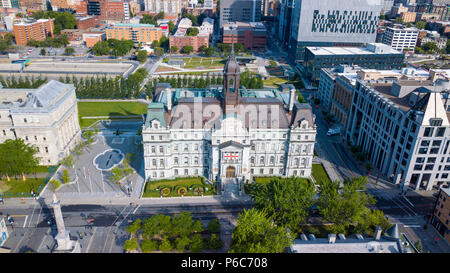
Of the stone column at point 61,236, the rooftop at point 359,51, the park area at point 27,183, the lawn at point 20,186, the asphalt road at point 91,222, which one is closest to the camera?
the stone column at point 61,236

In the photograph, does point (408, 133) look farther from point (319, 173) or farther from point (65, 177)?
point (65, 177)

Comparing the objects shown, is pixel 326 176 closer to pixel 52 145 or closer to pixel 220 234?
pixel 220 234

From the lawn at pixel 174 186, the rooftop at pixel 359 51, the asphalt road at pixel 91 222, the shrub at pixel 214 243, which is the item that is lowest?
the asphalt road at pixel 91 222

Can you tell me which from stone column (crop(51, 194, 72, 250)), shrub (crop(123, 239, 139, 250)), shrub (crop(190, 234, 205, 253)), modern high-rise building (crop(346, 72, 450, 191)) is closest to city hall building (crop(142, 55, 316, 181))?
modern high-rise building (crop(346, 72, 450, 191))

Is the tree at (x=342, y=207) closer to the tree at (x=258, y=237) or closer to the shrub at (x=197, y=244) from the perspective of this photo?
the tree at (x=258, y=237)

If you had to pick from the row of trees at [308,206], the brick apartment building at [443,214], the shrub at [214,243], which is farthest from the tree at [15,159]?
the brick apartment building at [443,214]

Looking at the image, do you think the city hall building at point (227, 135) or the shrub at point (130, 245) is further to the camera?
the city hall building at point (227, 135)
